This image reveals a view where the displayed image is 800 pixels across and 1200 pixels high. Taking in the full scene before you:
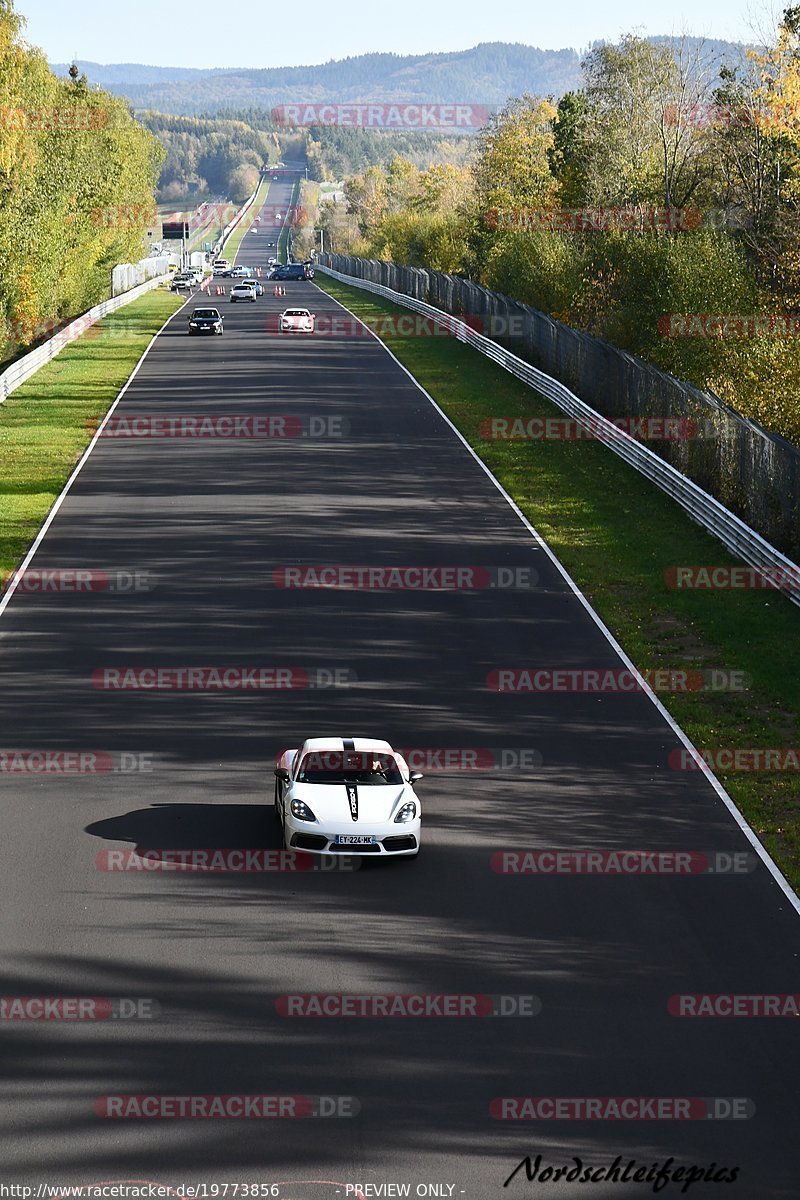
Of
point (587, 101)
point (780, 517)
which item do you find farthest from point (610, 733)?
point (587, 101)

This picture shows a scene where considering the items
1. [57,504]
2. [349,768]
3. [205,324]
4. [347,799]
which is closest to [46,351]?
[205,324]

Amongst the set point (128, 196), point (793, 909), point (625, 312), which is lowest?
point (793, 909)

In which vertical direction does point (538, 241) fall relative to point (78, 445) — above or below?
above

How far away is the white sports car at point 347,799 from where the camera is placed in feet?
50.5

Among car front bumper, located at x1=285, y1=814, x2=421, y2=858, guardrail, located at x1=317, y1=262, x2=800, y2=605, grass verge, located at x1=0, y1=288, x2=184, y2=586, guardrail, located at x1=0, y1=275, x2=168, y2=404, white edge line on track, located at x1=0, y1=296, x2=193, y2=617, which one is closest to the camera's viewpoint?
car front bumper, located at x1=285, y1=814, x2=421, y2=858

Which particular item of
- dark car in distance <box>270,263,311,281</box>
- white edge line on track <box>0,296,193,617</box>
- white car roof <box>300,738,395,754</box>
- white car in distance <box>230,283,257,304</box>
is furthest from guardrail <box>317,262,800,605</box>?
dark car in distance <box>270,263,311,281</box>

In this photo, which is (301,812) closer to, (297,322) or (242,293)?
(297,322)

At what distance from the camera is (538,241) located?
2420 inches

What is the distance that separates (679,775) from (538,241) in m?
46.4

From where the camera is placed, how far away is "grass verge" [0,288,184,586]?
1302 inches

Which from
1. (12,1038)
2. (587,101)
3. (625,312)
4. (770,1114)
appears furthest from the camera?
(587,101)

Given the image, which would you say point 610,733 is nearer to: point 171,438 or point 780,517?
point 780,517

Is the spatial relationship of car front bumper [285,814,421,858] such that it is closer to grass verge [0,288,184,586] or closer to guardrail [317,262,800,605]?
guardrail [317,262,800,605]

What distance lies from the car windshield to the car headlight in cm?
45
